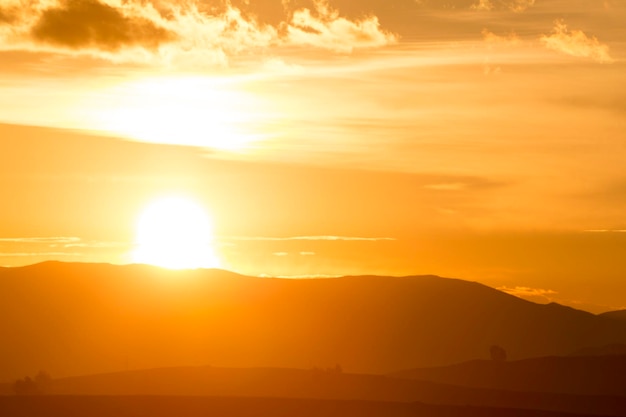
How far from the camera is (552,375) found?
159 metres

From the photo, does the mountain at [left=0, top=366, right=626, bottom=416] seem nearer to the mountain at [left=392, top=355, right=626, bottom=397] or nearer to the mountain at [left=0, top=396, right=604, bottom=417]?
the mountain at [left=0, top=396, right=604, bottom=417]

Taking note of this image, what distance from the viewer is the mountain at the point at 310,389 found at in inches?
5069

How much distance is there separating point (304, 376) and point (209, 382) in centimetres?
1383

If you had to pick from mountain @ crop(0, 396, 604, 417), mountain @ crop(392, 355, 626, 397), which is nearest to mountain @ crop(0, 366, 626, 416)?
mountain @ crop(0, 396, 604, 417)

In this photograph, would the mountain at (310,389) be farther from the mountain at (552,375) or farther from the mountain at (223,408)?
the mountain at (552,375)

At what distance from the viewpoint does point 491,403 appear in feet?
416

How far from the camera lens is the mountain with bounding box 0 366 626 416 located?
12875 cm

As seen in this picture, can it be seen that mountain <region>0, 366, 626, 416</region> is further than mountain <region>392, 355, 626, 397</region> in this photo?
No

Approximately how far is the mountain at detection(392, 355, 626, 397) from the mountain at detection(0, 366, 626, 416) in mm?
14874

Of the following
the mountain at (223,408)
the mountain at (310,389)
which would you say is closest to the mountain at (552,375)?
the mountain at (310,389)

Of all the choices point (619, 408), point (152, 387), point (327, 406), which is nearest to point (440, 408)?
point (327, 406)

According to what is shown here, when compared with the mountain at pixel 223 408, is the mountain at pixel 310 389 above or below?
above

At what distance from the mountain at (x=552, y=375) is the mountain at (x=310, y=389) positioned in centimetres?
1487

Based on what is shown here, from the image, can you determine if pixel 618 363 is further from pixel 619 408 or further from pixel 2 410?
pixel 2 410
